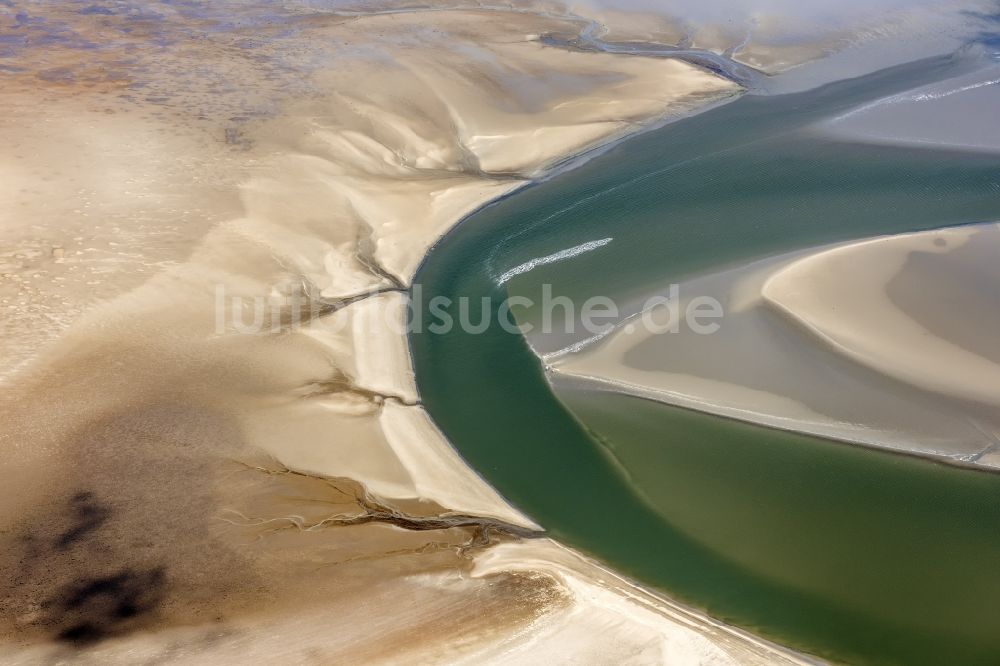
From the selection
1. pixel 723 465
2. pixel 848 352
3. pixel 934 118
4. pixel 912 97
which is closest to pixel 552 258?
Answer: pixel 848 352

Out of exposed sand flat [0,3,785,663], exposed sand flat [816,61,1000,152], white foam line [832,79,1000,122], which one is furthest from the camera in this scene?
white foam line [832,79,1000,122]

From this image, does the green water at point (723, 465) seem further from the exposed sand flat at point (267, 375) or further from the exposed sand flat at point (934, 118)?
the exposed sand flat at point (934, 118)

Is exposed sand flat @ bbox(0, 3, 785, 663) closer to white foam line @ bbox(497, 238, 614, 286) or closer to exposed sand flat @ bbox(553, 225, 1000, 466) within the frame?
white foam line @ bbox(497, 238, 614, 286)

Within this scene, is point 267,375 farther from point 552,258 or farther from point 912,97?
point 912,97

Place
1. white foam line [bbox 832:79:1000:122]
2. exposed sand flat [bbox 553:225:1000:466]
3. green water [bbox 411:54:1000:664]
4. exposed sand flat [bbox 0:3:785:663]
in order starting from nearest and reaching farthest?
exposed sand flat [bbox 0:3:785:663], green water [bbox 411:54:1000:664], exposed sand flat [bbox 553:225:1000:466], white foam line [bbox 832:79:1000:122]

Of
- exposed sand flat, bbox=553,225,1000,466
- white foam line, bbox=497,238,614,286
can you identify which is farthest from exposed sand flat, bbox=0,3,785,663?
exposed sand flat, bbox=553,225,1000,466

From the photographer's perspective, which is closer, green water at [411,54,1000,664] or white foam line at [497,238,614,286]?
green water at [411,54,1000,664]

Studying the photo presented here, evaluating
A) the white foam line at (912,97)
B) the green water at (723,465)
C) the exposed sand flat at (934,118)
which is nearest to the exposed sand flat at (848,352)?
the green water at (723,465)
